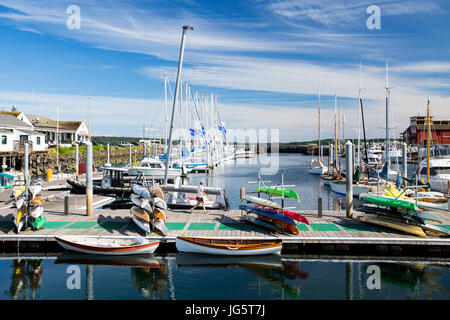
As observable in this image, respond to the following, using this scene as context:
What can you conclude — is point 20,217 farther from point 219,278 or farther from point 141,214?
point 219,278

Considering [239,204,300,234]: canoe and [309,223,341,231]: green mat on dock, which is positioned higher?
[239,204,300,234]: canoe

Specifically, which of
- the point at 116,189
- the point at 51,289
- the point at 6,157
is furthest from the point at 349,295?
the point at 6,157

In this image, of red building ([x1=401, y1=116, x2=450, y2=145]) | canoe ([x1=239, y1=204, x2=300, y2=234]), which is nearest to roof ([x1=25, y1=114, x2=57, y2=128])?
Answer: canoe ([x1=239, y1=204, x2=300, y2=234])

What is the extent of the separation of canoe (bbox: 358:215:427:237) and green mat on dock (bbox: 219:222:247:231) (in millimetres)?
6590

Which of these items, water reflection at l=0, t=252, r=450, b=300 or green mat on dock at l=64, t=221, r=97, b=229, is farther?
green mat on dock at l=64, t=221, r=97, b=229

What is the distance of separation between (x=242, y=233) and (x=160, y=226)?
4.19 m

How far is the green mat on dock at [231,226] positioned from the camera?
19323 mm

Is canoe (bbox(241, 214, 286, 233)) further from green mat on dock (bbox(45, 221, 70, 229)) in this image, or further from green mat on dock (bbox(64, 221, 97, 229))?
green mat on dock (bbox(45, 221, 70, 229))

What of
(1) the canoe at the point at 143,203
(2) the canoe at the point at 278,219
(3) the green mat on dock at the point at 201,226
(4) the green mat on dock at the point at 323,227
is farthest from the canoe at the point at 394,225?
(1) the canoe at the point at 143,203

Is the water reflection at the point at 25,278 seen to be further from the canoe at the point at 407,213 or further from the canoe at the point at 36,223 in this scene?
the canoe at the point at 407,213

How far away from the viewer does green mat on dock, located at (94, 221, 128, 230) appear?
19347 millimetres

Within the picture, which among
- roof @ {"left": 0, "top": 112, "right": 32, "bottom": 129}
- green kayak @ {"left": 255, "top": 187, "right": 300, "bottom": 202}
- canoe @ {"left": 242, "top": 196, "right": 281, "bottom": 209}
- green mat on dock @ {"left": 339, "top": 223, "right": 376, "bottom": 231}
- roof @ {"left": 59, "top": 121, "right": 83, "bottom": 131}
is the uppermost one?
roof @ {"left": 59, "top": 121, "right": 83, "bottom": 131}
